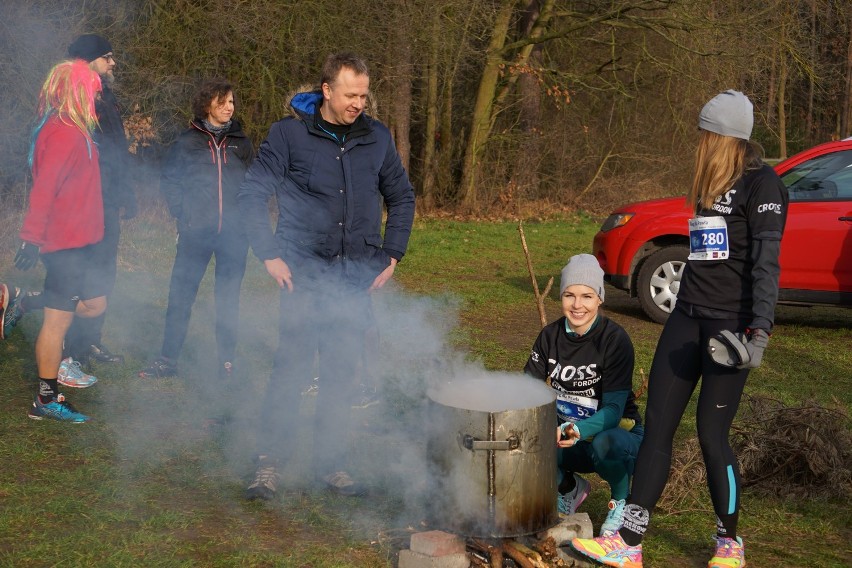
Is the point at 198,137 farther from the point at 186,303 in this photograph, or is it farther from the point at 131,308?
the point at 131,308

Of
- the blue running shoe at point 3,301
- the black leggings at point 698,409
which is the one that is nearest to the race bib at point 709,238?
the black leggings at point 698,409

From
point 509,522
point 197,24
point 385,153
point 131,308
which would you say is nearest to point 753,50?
point 197,24

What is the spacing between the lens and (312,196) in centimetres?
457

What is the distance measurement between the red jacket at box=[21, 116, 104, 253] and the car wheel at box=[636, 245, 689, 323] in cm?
549

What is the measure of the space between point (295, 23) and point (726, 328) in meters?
12.8

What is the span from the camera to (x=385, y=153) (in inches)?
189

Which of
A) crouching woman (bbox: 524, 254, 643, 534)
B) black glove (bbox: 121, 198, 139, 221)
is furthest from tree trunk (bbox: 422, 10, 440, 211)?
crouching woman (bbox: 524, 254, 643, 534)

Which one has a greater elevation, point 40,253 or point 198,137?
point 198,137

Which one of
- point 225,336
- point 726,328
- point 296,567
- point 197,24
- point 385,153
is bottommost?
point 296,567

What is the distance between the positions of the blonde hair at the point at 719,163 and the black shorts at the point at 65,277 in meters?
3.58

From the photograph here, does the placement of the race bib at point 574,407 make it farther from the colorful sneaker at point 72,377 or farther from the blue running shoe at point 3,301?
the blue running shoe at point 3,301

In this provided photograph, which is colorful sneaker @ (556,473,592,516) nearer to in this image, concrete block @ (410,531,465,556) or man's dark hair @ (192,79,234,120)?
concrete block @ (410,531,465,556)

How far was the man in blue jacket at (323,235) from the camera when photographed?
178 inches

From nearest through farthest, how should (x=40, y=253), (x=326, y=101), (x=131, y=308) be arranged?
1. (x=326, y=101)
2. (x=40, y=253)
3. (x=131, y=308)
